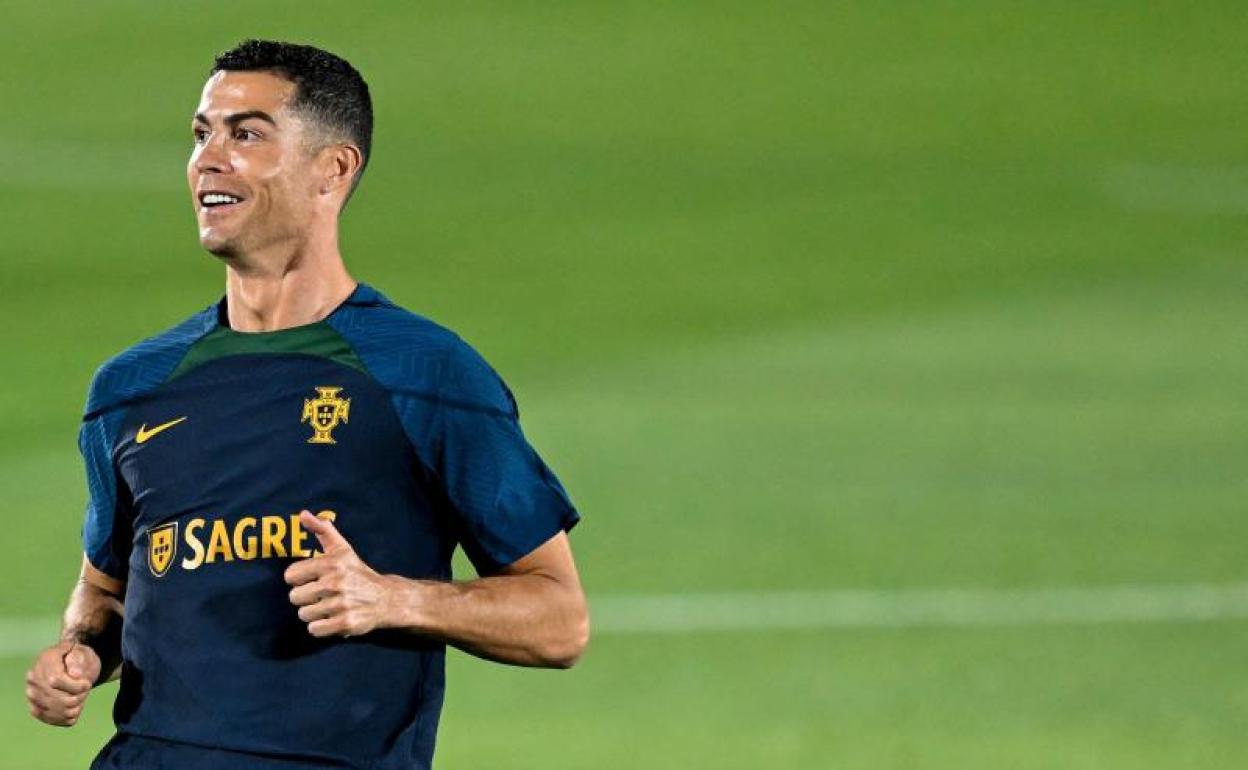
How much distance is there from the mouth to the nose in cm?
4

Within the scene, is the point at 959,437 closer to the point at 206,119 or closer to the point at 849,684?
the point at 849,684

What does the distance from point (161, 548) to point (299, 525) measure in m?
0.28

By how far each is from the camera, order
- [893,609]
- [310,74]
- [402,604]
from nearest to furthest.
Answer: [402,604], [310,74], [893,609]

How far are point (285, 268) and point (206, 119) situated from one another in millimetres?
290

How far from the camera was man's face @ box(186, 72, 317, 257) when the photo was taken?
476 cm

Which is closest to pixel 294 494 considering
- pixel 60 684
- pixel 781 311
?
pixel 60 684

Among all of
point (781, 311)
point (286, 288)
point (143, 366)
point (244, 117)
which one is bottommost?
point (781, 311)

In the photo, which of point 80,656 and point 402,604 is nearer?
point 402,604

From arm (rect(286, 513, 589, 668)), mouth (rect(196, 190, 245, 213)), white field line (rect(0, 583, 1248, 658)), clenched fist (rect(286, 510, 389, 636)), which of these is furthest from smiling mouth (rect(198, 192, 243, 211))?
white field line (rect(0, 583, 1248, 658))

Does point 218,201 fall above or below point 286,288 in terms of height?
above

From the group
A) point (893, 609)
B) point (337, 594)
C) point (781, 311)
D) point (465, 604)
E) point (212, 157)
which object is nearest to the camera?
point (337, 594)

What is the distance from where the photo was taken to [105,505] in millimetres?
4953

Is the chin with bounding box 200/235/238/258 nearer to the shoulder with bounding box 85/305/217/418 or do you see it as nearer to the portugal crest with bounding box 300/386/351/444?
→ the shoulder with bounding box 85/305/217/418

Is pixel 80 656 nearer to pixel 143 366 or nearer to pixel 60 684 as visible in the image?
pixel 60 684
